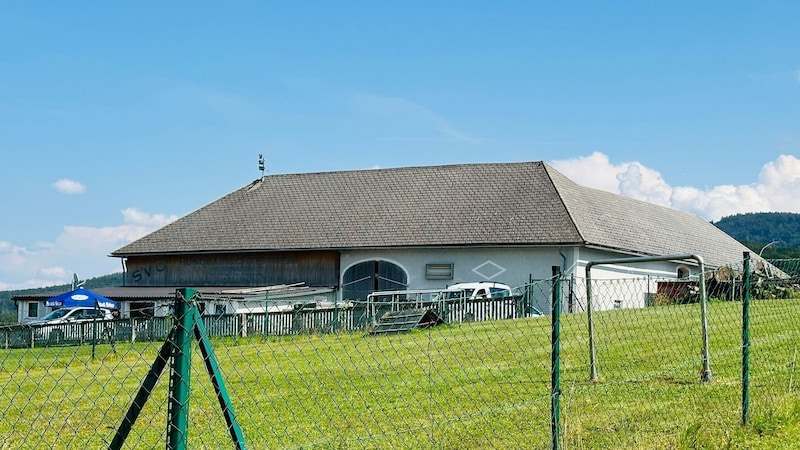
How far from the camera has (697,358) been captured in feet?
43.1

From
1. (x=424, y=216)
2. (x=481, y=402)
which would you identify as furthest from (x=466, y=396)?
(x=424, y=216)

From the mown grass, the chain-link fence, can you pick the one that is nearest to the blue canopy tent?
the chain-link fence

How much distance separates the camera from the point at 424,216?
36.8 meters

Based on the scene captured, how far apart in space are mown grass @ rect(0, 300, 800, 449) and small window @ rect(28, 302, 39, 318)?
2605cm

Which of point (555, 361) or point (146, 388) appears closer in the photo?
point (146, 388)

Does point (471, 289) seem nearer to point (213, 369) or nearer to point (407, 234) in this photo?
point (407, 234)

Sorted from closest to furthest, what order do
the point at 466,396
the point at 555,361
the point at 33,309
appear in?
1. the point at 555,361
2. the point at 466,396
3. the point at 33,309

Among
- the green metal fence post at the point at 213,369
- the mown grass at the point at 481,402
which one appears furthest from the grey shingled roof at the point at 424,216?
the green metal fence post at the point at 213,369

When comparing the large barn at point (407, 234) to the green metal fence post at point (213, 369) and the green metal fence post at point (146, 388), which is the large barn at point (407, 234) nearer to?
the green metal fence post at point (213, 369)

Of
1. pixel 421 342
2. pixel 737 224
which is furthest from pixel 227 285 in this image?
pixel 737 224

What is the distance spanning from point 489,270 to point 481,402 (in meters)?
23.7

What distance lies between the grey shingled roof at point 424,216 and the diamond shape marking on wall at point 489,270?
0.93m

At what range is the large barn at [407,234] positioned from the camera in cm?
3406

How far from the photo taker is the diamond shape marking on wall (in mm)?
34000
